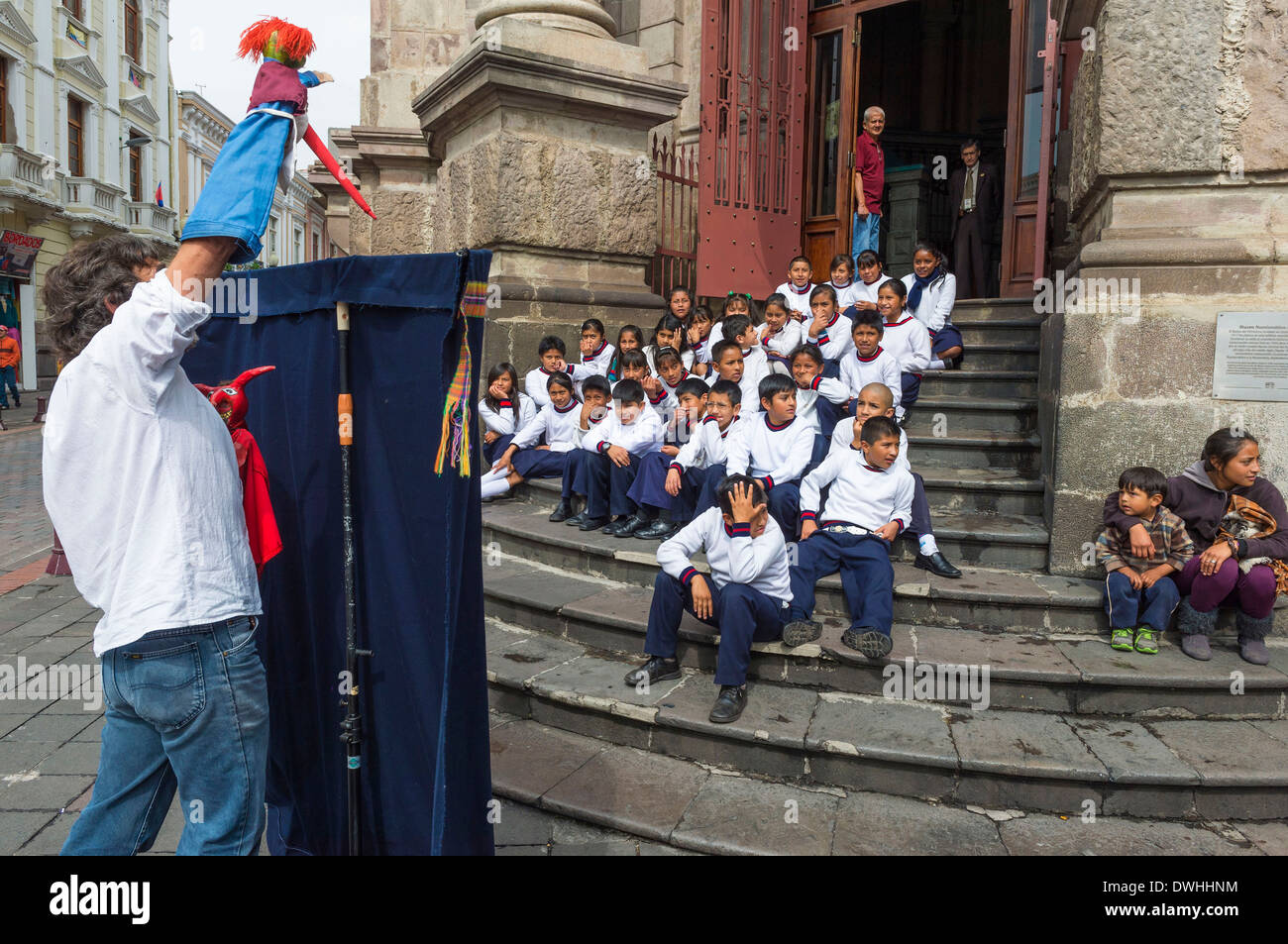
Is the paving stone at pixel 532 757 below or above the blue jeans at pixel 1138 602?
below

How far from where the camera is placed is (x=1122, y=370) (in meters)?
4.54

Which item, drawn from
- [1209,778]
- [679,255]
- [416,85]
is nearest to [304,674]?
[1209,778]

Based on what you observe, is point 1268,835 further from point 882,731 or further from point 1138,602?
point 882,731

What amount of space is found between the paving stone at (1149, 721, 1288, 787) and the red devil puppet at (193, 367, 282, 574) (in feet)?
10.9

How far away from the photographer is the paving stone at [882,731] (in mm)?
3354

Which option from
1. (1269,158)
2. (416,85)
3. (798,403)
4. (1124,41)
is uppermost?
(416,85)

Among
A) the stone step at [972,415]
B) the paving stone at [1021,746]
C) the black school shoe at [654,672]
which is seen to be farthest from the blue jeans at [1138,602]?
the black school shoe at [654,672]

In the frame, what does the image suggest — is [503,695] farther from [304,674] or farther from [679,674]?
[304,674]

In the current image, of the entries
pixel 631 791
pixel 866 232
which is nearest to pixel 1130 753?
pixel 631 791

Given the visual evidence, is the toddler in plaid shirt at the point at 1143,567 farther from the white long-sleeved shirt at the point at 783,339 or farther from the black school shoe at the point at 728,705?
the white long-sleeved shirt at the point at 783,339

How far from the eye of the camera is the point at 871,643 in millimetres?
3857

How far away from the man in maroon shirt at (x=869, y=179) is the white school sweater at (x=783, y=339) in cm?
211
